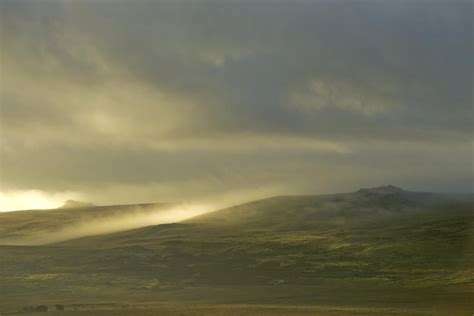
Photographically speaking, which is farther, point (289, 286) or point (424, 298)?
point (289, 286)

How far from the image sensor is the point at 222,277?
197 meters

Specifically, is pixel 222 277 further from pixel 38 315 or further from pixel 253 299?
pixel 38 315

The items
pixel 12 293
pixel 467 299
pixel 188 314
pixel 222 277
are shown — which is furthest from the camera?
pixel 222 277

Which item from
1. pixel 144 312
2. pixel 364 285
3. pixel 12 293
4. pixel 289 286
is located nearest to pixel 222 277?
pixel 289 286

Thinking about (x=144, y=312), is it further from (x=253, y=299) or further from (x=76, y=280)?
(x=76, y=280)

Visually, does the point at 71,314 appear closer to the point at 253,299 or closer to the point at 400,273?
the point at 253,299

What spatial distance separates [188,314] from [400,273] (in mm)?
107492

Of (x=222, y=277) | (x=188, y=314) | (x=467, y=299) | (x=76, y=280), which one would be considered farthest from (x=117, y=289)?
(x=467, y=299)

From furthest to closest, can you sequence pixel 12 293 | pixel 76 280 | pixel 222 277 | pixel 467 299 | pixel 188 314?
pixel 222 277 < pixel 76 280 < pixel 12 293 < pixel 467 299 < pixel 188 314

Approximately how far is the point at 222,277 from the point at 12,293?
205 ft

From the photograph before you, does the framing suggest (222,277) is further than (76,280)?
Yes

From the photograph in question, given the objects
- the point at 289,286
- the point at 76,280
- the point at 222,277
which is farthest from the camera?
the point at 222,277

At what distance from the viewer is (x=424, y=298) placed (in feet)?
434

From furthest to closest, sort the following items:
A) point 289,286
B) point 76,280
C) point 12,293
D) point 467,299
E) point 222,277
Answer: point 222,277, point 76,280, point 289,286, point 12,293, point 467,299
